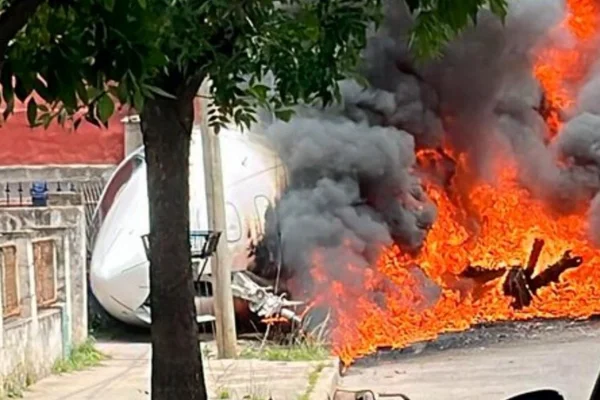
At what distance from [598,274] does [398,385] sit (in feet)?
17.9

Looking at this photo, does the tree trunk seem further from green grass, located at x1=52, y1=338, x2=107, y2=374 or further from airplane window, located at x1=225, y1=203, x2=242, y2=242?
airplane window, located at x1=225, y1=203, x2=242, y2=242

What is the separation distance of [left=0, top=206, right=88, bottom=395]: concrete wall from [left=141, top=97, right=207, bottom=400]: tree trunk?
3700mm

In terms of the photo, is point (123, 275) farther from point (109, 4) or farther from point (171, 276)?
point (109, 4)

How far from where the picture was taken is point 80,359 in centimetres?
1204

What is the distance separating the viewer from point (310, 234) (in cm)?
1436

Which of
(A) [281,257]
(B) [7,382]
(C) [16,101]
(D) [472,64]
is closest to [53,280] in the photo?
(B) [7,382]

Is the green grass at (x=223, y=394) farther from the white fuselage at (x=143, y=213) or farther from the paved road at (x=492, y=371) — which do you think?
the white fuselage at (x=143, y=213)

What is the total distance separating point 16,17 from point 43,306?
383 inches

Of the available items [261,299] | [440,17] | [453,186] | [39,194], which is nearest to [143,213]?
[39,194]

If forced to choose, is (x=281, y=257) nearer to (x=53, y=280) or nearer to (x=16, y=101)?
(x=53, y=280)

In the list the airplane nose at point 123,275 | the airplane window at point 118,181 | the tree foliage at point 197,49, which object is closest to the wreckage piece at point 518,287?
the airplane nose at point 123,275

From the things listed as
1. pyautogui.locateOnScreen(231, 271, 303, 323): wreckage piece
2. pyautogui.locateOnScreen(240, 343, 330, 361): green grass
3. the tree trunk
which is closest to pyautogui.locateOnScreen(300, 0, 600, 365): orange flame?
pyautogui.locateOnScreen(231, 271, 303, 323): wreckage piece

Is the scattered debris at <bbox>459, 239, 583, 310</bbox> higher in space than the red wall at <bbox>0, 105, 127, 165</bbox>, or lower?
lower

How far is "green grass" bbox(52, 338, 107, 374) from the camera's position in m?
11.6
